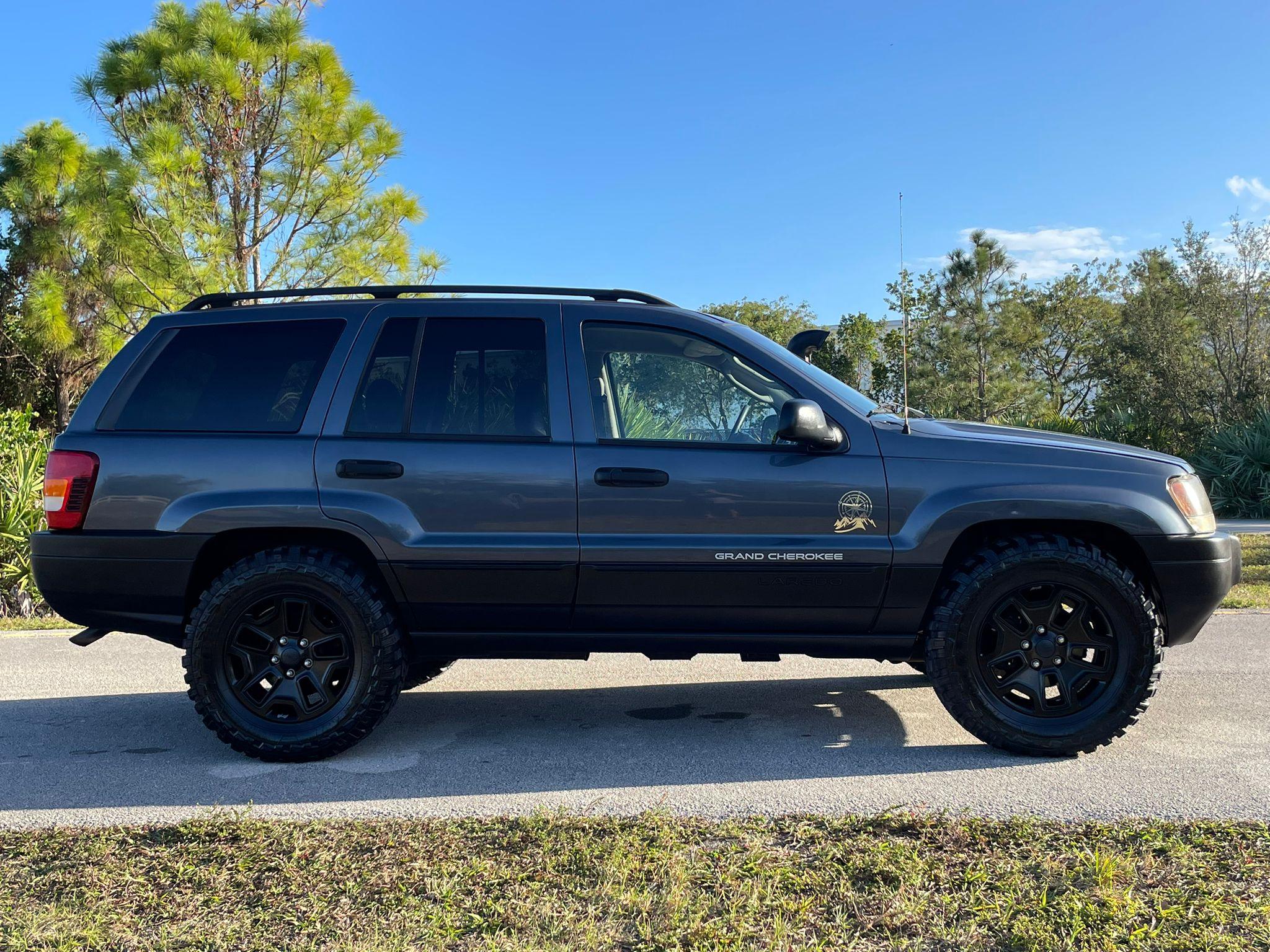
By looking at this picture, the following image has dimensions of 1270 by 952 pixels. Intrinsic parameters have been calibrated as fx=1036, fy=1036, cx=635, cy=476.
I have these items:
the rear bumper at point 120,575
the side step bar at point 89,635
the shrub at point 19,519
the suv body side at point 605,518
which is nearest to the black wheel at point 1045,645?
the suv body side at point 605,518

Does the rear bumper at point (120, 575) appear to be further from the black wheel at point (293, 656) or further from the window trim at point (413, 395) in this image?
the window trim at point (413, 395)

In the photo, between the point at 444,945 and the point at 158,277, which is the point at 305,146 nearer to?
the point at 158,277

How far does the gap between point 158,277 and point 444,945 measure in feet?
61.1

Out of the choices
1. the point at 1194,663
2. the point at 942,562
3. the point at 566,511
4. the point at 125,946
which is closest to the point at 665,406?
the point at 566,511

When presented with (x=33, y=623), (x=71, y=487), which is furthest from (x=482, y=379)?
(x=33, y=623)

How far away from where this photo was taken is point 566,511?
4.34 metres

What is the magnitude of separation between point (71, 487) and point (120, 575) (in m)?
0.44

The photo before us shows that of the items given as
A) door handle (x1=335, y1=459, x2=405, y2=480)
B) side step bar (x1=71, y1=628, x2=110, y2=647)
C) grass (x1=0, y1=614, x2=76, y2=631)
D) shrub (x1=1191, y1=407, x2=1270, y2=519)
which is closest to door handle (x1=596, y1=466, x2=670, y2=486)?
door handle (x1=335, y1=459, x2=405, y2=480)

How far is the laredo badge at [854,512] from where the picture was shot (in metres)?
4.27

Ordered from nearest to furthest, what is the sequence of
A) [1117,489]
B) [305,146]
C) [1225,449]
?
[1117,489] < [1225,449] < [305,146]

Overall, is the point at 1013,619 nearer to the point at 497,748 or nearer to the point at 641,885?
the point at 641,885

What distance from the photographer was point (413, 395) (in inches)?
179

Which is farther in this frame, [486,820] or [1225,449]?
[1225,449]

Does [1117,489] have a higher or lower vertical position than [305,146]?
lower
